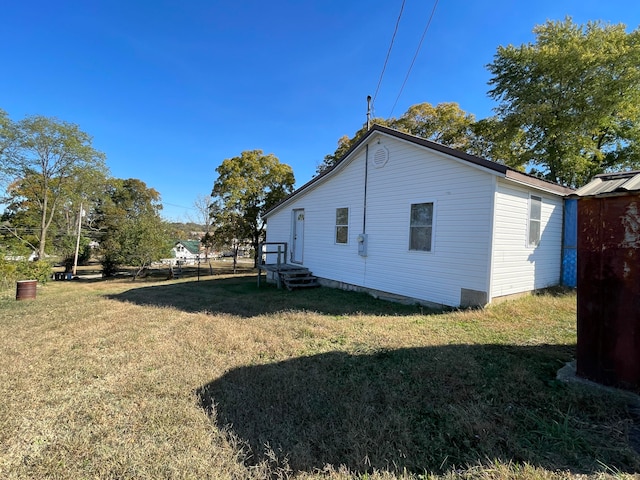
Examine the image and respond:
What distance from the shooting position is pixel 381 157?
26.4ft

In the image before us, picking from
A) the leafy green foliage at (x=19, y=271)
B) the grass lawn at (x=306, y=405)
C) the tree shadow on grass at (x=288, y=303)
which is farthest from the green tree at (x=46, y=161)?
the grass lawn at (x=306, y=405)

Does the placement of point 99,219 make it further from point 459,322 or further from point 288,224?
point 459,322

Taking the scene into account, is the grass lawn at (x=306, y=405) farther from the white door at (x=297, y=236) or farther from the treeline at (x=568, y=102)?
the treeline at (x=568, y=102)

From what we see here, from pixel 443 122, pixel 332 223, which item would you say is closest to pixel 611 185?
pixel 332 223

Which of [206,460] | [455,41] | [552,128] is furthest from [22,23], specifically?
[552,128]

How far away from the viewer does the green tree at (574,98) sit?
12.2m

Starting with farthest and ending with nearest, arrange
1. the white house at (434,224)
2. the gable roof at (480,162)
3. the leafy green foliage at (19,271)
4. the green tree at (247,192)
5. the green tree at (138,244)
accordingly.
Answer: the green tree at (247,192)
the green tree at (138,244)
the leafy green foliage at (19,271)
the white house at (434,224)
the gable roof at (480,162)

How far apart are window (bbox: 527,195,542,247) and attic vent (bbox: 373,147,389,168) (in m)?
3.61

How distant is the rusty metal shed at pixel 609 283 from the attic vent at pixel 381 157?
5.36m

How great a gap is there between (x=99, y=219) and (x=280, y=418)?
36680 millimetres

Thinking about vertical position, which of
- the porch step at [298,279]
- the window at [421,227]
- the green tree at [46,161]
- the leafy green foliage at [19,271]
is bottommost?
the leafy green foliage at [19,271]

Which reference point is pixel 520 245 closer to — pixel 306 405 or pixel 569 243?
pixel 569 243

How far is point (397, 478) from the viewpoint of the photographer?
1.77 meters

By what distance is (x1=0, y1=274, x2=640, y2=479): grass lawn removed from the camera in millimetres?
1894
